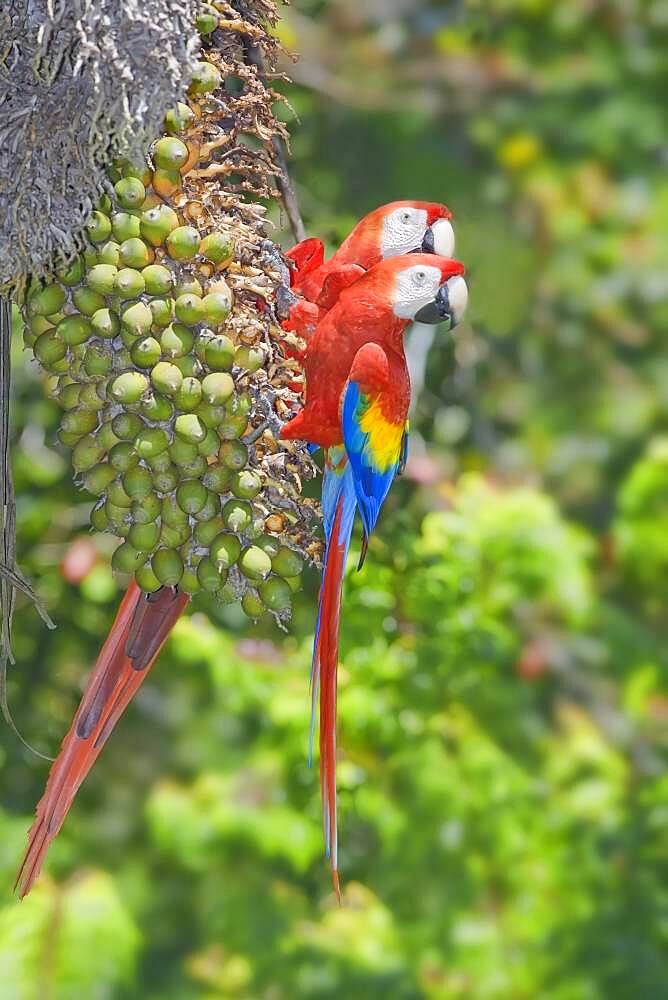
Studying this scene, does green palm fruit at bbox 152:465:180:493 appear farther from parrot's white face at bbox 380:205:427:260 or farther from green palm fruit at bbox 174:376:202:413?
parrot's white face at bbox 380:205:427:260

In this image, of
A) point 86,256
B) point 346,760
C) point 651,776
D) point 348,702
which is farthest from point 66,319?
point 651,776

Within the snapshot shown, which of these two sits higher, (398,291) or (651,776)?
(398,291)

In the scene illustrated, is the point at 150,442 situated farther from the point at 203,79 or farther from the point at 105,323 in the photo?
the point at 203,79

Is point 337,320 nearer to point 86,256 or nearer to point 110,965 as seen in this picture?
point 86,256

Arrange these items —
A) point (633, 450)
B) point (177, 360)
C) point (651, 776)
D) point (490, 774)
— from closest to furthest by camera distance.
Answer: point (177, 360) < point (490, 774) < point (651, 776) < point (633, 450)

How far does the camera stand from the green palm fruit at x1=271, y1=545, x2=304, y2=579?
3.57 ft

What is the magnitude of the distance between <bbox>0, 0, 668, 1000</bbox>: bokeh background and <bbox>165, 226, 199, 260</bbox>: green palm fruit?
2.49ft

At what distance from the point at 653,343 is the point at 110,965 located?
7.08 ft

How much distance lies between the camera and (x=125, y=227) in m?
1.04

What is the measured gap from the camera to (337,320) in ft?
3.81

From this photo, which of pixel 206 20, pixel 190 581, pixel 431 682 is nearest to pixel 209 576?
pixel 190 581

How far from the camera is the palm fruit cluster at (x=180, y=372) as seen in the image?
1037 millimetres

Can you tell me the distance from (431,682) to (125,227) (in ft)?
3.92

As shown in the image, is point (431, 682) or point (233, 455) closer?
point (233, 455)
